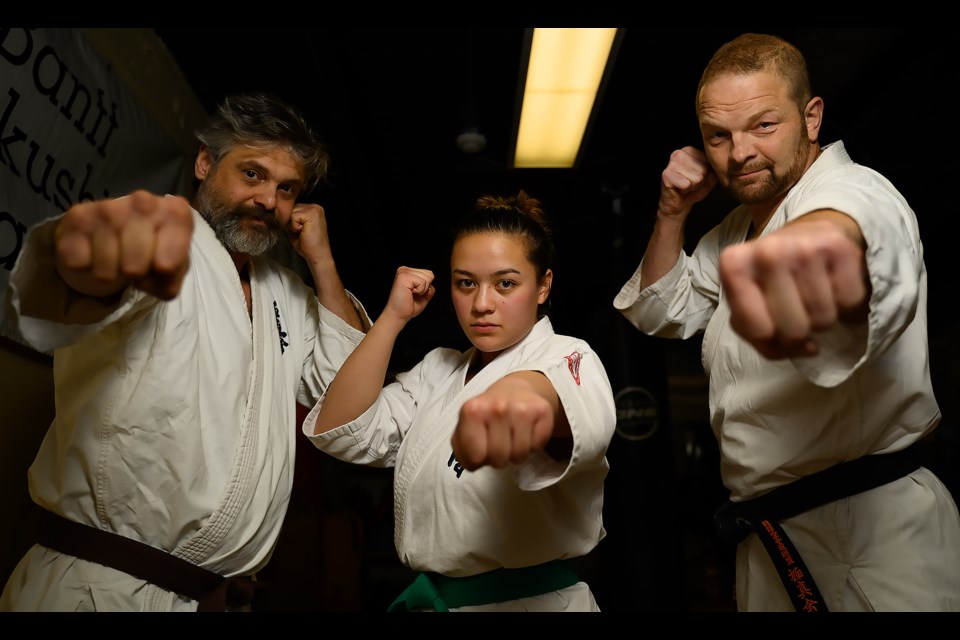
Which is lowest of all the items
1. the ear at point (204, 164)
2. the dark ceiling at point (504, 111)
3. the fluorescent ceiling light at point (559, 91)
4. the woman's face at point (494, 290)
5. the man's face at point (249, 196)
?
the woman's face at point (494, 290)

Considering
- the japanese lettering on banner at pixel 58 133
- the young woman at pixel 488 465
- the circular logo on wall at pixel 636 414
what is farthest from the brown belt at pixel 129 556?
the circular logo on wall at pixel 636 414

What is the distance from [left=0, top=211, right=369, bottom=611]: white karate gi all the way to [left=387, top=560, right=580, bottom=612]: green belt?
0.48 m

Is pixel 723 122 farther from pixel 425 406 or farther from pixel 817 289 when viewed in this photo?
pixel 425 406

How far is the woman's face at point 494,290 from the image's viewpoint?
178cm

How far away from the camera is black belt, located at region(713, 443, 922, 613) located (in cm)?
146

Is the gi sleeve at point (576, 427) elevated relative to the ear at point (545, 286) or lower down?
lower down

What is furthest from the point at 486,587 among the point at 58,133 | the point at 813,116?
the point at 58,133

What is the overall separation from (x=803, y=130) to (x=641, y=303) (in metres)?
0.66

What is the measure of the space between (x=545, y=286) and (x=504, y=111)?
247 centimetres

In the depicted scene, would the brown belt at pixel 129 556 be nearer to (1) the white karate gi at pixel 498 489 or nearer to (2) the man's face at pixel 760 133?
(1) the white karate gi at pixel 498 489

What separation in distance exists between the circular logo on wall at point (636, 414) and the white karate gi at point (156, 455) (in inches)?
136

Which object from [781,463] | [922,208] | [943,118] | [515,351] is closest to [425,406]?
[515,351]

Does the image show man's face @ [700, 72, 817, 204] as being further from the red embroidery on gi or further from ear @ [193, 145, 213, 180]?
ear @ [193, 145, 213, 180]

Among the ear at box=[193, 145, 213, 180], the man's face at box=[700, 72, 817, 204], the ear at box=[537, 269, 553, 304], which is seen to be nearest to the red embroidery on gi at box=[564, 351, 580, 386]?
the ear at box=[537, 269, 553, 304]
